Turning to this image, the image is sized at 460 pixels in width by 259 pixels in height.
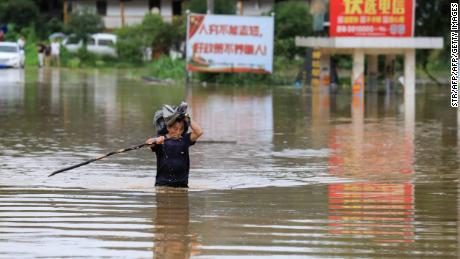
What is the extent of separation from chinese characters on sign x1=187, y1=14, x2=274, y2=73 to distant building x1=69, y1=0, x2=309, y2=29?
93.1ft

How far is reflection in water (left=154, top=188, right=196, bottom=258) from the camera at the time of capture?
30.1 feet

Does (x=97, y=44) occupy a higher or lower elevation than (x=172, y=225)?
higher

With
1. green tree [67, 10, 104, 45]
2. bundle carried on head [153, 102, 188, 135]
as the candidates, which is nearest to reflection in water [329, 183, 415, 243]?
bundle carried on head [153, 102, 188, 135]

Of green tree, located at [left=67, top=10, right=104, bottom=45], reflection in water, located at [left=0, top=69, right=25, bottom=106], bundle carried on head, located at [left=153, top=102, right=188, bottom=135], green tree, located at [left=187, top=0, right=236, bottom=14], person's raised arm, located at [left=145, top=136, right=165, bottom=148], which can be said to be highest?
green tree, located at [left=187, top=0, right=236, bottom=14]

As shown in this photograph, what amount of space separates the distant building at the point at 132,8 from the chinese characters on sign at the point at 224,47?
28362mm

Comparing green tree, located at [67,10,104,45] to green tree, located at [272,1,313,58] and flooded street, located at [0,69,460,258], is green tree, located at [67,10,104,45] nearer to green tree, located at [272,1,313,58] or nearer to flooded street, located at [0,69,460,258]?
green tree, located at [272,1,313,58]

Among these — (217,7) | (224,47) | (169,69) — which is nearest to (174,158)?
(224,47)

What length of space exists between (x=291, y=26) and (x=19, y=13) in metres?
23.1

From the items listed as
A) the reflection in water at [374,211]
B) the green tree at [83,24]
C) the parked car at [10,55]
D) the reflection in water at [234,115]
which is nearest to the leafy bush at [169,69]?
the parked car at [10,55]

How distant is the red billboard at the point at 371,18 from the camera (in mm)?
38875

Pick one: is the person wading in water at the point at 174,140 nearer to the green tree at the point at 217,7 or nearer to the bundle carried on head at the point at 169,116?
the bundle carried on head at the point at 169,116

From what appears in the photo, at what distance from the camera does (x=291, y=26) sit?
55.6 metres

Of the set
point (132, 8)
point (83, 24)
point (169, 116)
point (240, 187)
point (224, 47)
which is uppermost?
point (132, 8)

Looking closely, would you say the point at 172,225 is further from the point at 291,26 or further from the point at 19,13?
the point at 19,13
